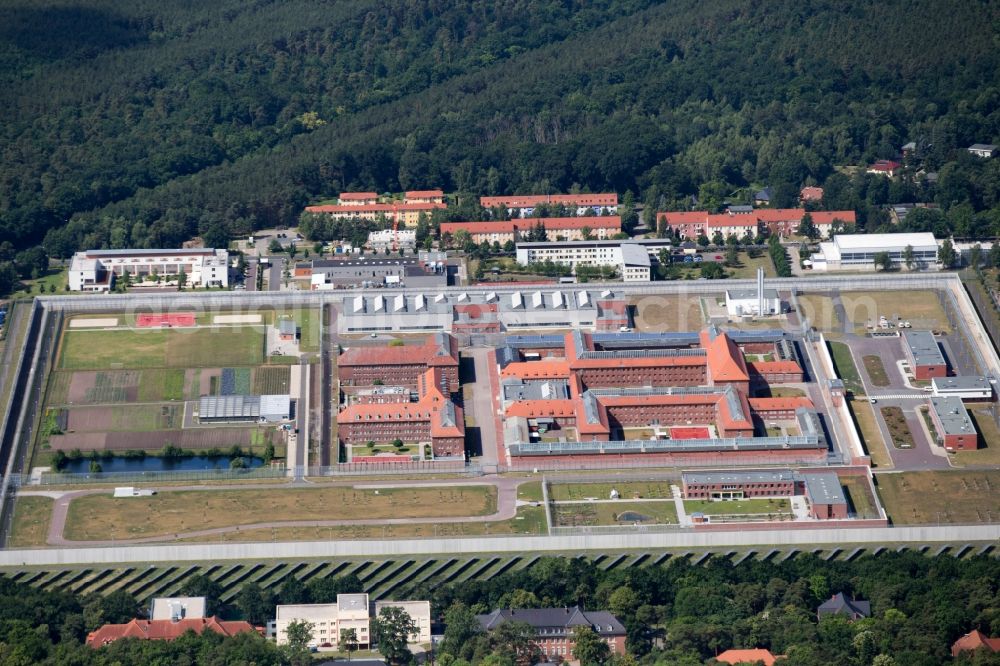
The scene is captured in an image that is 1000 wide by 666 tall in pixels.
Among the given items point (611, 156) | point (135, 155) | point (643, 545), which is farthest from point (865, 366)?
point (135, 155)

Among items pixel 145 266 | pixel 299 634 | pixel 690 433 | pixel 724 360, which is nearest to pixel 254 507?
pixel 299 634

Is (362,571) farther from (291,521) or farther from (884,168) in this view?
(884,168)

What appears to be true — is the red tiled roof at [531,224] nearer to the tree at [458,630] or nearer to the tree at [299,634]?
the tree at [458,630]

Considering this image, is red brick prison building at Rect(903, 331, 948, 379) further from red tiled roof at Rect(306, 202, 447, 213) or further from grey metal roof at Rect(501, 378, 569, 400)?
red tiled roof at Rect(306, 202, 447, 213)

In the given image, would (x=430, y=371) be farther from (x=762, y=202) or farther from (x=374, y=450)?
(x=762, y=202)

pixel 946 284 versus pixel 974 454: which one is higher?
pixel 946 284

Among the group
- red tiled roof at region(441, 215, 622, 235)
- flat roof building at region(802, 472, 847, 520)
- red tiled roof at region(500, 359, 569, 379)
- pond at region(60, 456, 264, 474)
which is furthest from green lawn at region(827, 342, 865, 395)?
pond at region(60, 456, 264, 474)

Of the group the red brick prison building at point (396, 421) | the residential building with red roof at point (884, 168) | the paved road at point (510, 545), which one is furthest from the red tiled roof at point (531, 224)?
the paved road at point (510, 545)
